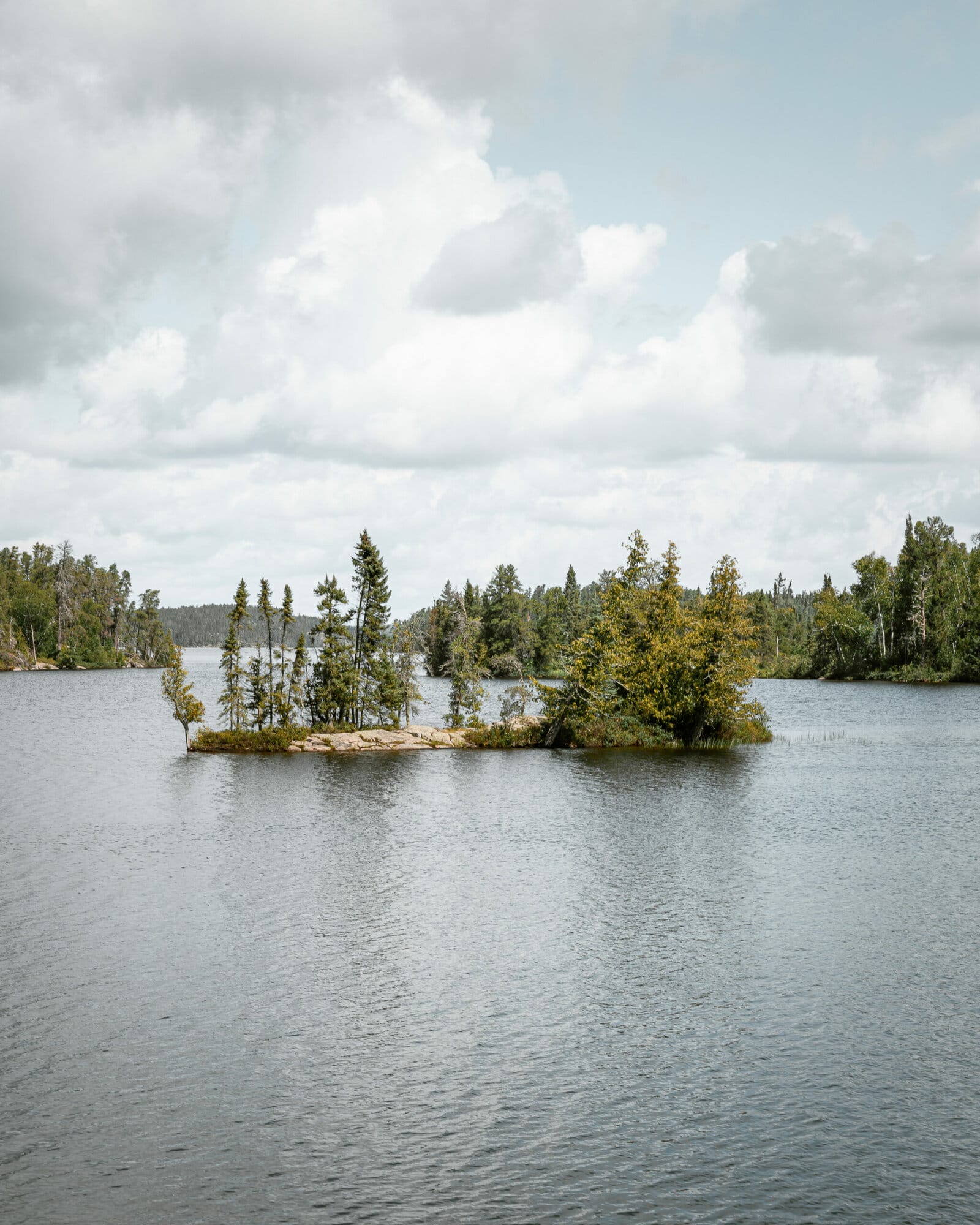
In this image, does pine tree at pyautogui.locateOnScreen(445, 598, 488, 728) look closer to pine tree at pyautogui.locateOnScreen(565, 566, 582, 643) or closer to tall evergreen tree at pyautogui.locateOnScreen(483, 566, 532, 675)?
pine tree at pyautogui.locateOnScreen(565, 566, 582, 643)

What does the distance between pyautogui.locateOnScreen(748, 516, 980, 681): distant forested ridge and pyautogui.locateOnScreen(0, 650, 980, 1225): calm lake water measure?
381 ft

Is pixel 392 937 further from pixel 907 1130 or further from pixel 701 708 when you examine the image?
pixel 701 708

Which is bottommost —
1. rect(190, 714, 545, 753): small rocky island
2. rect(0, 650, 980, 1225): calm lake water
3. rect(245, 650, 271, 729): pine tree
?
rect(0, 650, 980, 1225): calm lake water

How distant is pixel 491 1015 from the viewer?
2342 cm

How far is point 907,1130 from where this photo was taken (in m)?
17.8

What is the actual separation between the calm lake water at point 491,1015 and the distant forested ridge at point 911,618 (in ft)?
381

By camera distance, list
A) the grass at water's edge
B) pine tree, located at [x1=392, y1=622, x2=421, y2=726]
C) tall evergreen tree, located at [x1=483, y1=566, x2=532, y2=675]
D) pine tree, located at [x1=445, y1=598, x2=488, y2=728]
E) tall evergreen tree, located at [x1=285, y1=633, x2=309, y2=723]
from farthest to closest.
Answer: tall evergreen tree, located at [x1=483, y1=566, x2=532, y2=675] < pine tree, located at [x1=445, y1=598, x2=488, y2=728] < pine tree, located at [x1=392, y1=622, x2=421, y2=726] < tall evergreen tree, located at [x1=285, y1=633, x2=309, y2=723] < the grass at water's edge

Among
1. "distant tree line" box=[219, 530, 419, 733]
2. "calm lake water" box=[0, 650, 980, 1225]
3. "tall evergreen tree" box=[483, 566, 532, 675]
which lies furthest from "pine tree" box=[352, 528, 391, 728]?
"tall evergreen tree" box=[483, 566, 532, 675]

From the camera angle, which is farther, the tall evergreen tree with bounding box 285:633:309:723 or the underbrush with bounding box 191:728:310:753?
the tall evergreen tree with bounding box 285:633:309:723

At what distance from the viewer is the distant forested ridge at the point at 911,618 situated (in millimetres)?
156750

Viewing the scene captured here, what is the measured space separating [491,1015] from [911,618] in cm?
15314

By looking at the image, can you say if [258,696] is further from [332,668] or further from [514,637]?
[514,637]

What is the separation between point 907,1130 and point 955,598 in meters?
157

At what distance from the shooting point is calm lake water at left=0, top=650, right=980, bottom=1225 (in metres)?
16.2
